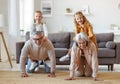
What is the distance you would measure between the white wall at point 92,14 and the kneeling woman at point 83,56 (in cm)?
A: 400

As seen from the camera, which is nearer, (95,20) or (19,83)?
(19,83)

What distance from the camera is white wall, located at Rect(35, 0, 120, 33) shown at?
8523mm

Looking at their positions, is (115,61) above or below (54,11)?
below

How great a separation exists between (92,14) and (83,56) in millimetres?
4164

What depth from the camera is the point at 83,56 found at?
183 inches

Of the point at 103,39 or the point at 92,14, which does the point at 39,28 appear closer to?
the point at 103,39

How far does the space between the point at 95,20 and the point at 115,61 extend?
10.6 ft

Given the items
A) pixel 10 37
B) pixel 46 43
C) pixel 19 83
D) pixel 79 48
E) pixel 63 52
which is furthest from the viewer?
pixel 10 37

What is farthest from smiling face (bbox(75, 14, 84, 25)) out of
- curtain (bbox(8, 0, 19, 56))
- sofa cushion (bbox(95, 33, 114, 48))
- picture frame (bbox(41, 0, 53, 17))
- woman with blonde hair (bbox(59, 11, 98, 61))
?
picture frame (bbox(41, 0, 53, 17))

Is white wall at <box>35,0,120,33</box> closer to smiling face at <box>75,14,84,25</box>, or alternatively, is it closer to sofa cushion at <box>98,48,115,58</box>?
sofa cushion at <box>98,48,115,58</box>

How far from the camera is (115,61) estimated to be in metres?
5.55

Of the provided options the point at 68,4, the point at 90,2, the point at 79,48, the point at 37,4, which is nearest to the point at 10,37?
the point at 37,4

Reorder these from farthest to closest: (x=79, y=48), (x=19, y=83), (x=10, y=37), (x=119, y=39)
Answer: (x=119, y=39)
(x=10, y=37)
(x=79, y=48)
(x=19, y=83)

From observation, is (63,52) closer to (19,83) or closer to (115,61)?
(115,61)
